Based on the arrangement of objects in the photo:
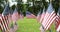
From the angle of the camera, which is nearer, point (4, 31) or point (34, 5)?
point (4, 31)

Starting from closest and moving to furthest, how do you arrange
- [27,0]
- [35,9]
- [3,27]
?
[3,27]
[35,9]
[27,0]

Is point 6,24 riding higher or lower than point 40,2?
higher

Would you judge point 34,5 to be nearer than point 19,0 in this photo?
Yes

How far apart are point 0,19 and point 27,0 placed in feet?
158

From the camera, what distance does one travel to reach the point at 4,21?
10.2m

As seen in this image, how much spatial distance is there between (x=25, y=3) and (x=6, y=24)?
4887 centimetres

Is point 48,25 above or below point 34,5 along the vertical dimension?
above

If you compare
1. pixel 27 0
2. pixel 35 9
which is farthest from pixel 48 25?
pixel 27 0

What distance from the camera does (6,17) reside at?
1055cm

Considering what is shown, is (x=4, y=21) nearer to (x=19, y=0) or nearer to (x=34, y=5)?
(x=34, y=5)

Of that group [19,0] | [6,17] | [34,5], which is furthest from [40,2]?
[6,17]

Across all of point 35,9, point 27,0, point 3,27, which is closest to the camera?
point 3,27

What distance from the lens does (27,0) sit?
58219mm

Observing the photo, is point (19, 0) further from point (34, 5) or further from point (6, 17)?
point (6, 17)
